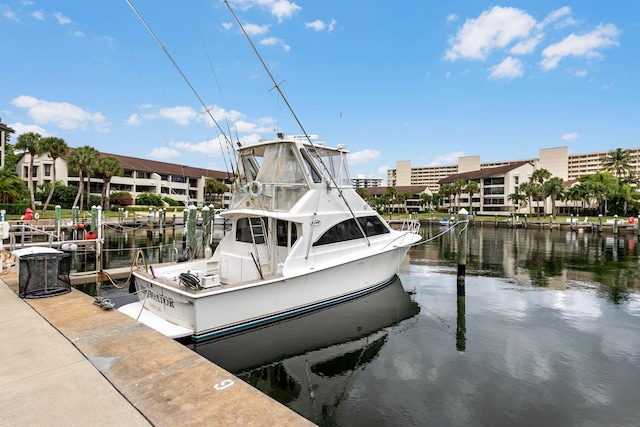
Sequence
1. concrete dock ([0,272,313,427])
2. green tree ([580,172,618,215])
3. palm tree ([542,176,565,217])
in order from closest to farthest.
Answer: concrete dock ([0,272,313,427]), palm tree ([542,176,565,217]), green tree ([580,172,618,215])

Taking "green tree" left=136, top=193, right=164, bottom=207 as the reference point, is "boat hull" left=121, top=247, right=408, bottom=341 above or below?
below

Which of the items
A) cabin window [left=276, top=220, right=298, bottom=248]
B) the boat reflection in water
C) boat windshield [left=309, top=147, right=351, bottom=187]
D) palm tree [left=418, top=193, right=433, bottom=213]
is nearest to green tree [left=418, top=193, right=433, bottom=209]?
palm tree [left=418, top=193, right=433, bottom=213]

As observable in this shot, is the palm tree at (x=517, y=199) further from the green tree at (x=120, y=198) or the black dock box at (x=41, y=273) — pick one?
the black dock box at (x=41, y=273)

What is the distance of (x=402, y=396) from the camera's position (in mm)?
6105

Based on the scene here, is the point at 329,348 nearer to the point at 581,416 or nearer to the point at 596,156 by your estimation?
the point at 581,416

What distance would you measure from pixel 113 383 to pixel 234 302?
4.08 metres

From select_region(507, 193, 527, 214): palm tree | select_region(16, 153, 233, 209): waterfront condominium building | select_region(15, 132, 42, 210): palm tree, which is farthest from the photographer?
select_region(507, 193, 527, 214): palm tree

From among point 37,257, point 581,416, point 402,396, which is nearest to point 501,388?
point 581,416

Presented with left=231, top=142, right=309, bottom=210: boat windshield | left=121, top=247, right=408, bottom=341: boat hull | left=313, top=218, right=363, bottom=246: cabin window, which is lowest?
left=121, top=247, right=408, bottom=341: boat hull

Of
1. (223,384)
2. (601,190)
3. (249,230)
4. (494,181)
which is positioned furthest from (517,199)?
(223,384)

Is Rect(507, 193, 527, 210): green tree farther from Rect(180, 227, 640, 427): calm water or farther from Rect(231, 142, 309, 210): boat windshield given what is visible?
Rect(231, 142, 309, 210): boat windshield

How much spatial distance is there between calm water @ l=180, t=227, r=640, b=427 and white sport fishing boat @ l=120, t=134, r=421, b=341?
0.64 m

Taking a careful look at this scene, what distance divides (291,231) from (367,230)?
3135 mm

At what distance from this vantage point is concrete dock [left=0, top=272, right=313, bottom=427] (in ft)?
10.7
